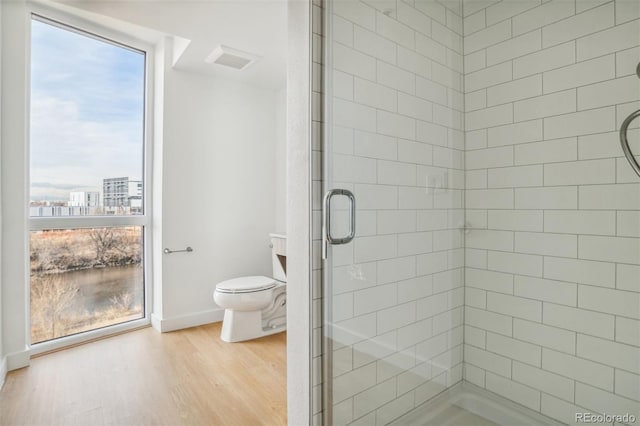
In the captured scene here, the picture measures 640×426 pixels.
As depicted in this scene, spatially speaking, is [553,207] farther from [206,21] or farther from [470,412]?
[206,21]

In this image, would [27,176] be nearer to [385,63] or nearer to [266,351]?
[266,351]

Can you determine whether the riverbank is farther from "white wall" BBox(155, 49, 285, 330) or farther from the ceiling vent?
the ceiling vent

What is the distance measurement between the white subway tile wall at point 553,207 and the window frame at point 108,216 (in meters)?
2.72

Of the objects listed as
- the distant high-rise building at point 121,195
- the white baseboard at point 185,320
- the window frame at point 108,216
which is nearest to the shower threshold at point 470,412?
the white baseboard at point 185,320

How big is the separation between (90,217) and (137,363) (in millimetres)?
1174

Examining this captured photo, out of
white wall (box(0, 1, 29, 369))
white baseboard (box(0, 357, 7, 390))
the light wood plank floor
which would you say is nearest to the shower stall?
the light wood plank floor

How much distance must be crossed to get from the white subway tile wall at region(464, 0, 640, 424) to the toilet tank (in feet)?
Answer: 6.51

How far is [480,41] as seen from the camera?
1137 millimetres

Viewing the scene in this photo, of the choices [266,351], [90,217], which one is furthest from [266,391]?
[90,217]

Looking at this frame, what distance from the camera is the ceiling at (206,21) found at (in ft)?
6.50

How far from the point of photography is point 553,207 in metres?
0.98

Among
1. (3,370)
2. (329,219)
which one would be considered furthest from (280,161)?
(3,370)

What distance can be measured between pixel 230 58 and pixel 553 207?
250cm

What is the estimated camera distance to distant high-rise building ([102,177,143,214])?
282 centimetres
